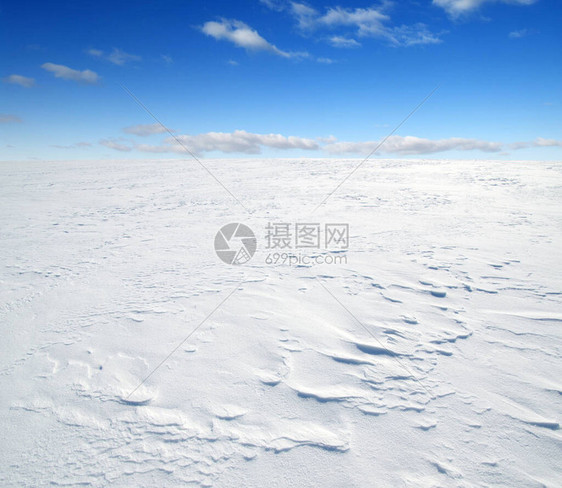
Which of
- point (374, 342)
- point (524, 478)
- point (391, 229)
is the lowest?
point (524, 478)

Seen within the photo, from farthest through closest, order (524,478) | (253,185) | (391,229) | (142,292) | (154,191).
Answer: (253,185) → (154,191) → (391,229) → (142,292) → (524,478)

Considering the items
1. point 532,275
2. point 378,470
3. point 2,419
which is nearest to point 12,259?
point 2,419

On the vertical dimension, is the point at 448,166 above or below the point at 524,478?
above

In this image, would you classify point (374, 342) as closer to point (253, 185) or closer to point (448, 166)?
point (253, 185)

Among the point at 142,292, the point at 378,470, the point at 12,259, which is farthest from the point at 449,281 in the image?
the point at 12,259

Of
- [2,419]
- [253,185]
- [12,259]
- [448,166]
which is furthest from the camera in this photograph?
[448,166]

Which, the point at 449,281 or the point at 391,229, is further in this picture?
the point at 391,229

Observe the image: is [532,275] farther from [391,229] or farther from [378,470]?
[378,470]
